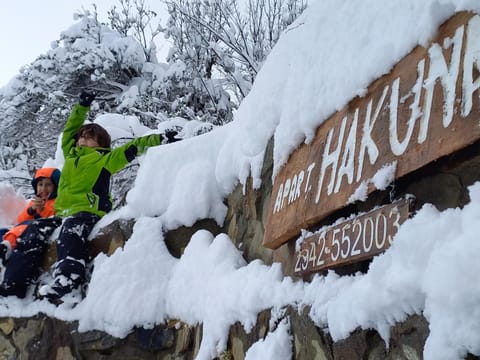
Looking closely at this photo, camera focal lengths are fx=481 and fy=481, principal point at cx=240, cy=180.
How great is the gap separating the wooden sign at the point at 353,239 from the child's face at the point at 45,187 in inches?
113

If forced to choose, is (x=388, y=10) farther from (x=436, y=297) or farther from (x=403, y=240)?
(x=436, y=297)

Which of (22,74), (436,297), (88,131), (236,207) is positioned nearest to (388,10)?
(436,297)

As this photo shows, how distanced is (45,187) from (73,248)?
3.37 feet

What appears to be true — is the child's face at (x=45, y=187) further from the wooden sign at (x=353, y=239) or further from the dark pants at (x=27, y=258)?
the wooden sign at (x=353, y=239)

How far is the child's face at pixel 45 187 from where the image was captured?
3.79 m

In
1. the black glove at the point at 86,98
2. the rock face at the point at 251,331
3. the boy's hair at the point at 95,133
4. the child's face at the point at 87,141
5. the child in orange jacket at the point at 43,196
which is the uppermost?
the black glove at the point at 86,98

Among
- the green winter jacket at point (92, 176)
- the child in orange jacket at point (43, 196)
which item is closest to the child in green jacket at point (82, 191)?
the green winter jacket at point (92, 176)

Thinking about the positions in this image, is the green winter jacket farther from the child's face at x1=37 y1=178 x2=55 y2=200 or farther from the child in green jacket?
the child's face at x1=37 y1=178 x2=55 y2=200

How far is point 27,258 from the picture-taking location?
315cm

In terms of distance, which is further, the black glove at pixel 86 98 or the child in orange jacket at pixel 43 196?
the child in orange jacket at pixel 43 196

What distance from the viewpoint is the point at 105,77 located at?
8953 millimetres

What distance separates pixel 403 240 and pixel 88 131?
2.92 m

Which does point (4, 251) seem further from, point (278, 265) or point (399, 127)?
point (399, 127)

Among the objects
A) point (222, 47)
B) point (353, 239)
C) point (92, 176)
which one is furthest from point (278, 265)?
point (222, 47)
